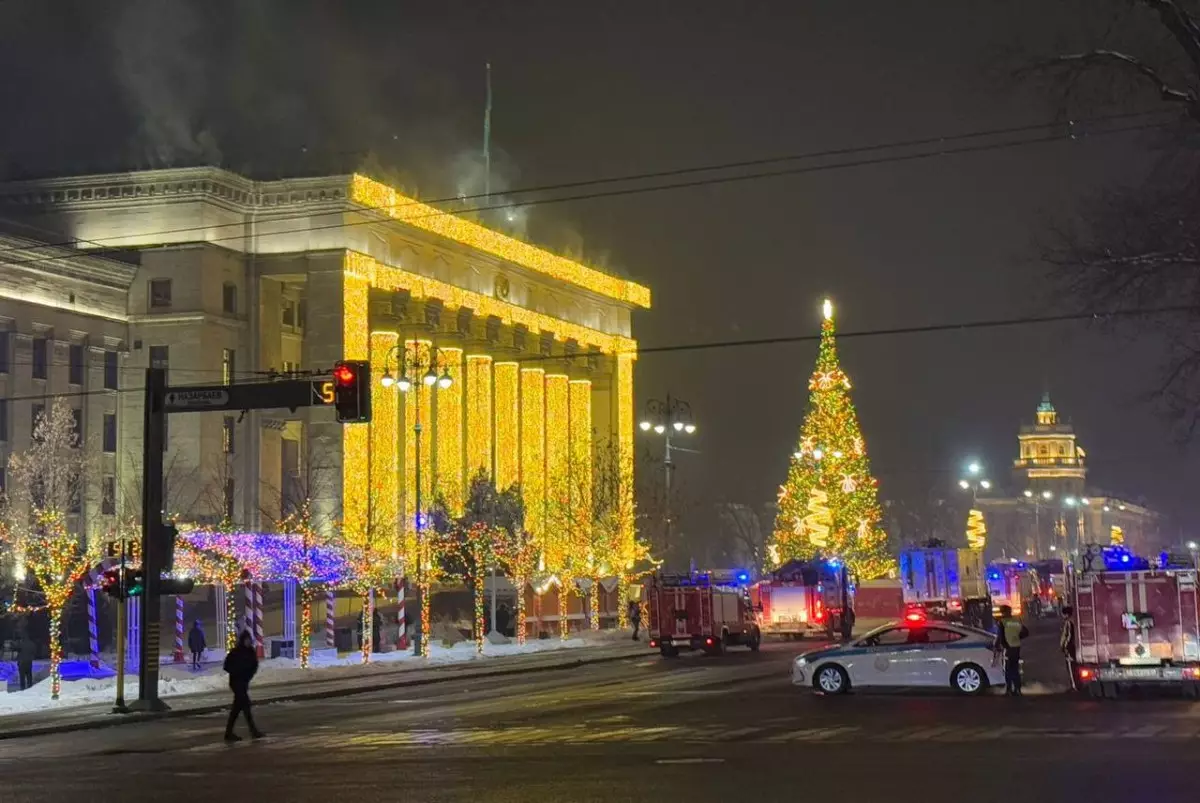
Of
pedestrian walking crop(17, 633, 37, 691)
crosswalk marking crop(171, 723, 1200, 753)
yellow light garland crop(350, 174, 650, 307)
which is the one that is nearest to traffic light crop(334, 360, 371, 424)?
crosswalk marking crop(171, 723, 1200, 753)

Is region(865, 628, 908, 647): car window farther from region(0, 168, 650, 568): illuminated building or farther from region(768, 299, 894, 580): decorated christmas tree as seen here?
region(768, 299, 894, 580): decorated christmas tree

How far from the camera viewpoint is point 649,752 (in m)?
20.7

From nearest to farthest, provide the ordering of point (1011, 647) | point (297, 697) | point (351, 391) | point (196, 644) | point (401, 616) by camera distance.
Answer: point (351, 391)
point (1011, 647)
point (297, 697)
point (196, 644)
point (401, 616)

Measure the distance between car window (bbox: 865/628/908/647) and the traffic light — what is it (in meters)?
10.6

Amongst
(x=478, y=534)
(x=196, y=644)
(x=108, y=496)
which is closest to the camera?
(x=196, y=644)

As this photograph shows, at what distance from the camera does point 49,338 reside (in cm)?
7088

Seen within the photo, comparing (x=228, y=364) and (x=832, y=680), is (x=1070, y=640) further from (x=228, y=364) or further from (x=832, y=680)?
(x=228, y=364)

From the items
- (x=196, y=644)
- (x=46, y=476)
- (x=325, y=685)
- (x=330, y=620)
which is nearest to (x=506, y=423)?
(x=46, y=476)

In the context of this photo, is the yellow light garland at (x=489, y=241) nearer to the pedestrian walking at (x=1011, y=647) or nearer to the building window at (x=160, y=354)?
the building window at (x=160, y=354)

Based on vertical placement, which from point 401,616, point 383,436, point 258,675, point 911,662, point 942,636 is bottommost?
point 258,675

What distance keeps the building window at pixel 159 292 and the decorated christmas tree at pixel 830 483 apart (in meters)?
31.2

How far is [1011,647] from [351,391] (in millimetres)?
12493

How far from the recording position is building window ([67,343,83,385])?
237 feet

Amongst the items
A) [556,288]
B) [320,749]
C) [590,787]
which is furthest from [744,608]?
[556,288]
